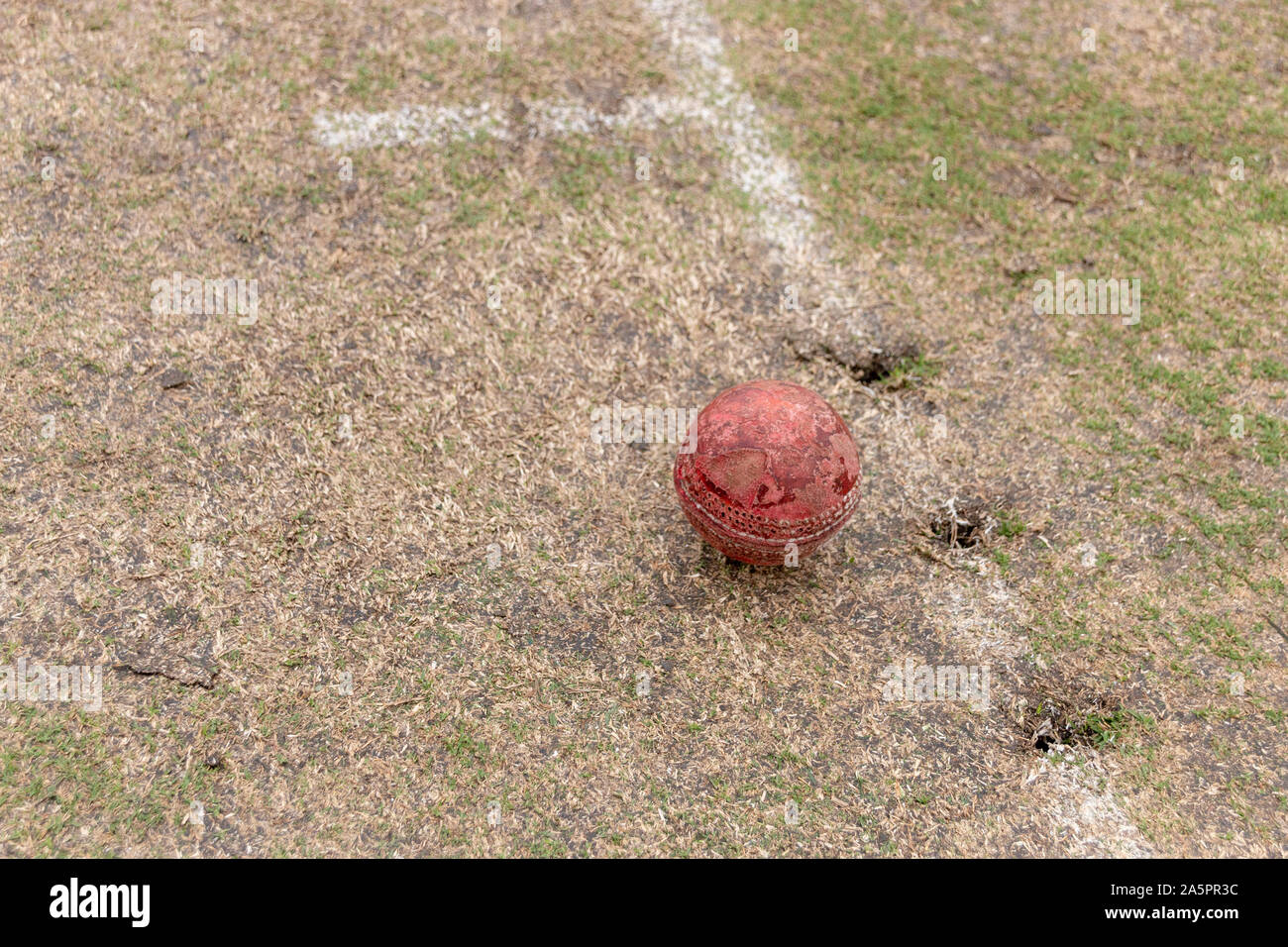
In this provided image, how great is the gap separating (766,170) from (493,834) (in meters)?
4.63

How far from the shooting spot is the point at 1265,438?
16.6 ft

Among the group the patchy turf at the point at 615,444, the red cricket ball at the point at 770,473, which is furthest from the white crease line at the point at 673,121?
the red cricket ball at the point at 770,473

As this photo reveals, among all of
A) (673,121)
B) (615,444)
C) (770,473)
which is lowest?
(615,444)

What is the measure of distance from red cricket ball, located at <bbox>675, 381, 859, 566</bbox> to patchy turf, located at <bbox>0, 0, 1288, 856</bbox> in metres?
0.51

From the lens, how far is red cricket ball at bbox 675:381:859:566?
4008mm

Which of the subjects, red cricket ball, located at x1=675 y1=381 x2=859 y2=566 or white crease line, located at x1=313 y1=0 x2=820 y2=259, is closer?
red cricket ball, located at x1=675 y1=381 x2=859 y2=566

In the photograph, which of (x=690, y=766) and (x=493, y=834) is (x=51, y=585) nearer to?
(x=493, y=834)

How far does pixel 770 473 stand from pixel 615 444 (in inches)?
50.1

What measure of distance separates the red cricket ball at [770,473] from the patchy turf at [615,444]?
509 millimetres

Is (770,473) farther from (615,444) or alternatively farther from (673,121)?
(673,121)

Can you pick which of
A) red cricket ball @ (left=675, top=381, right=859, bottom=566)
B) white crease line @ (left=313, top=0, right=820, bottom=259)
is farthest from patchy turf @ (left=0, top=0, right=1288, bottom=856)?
red cricket ball @ (left=675, top=381, right=859, bottom=566)

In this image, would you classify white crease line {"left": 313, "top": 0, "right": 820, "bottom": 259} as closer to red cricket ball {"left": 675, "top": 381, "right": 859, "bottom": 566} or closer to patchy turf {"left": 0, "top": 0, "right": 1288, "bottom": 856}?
patchy turf {"left": 0, "top": 0, "right": 1288, "bottom": 856}

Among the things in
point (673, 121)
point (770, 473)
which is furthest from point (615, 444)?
point (673, 121)

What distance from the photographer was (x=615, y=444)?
16.5 feet
